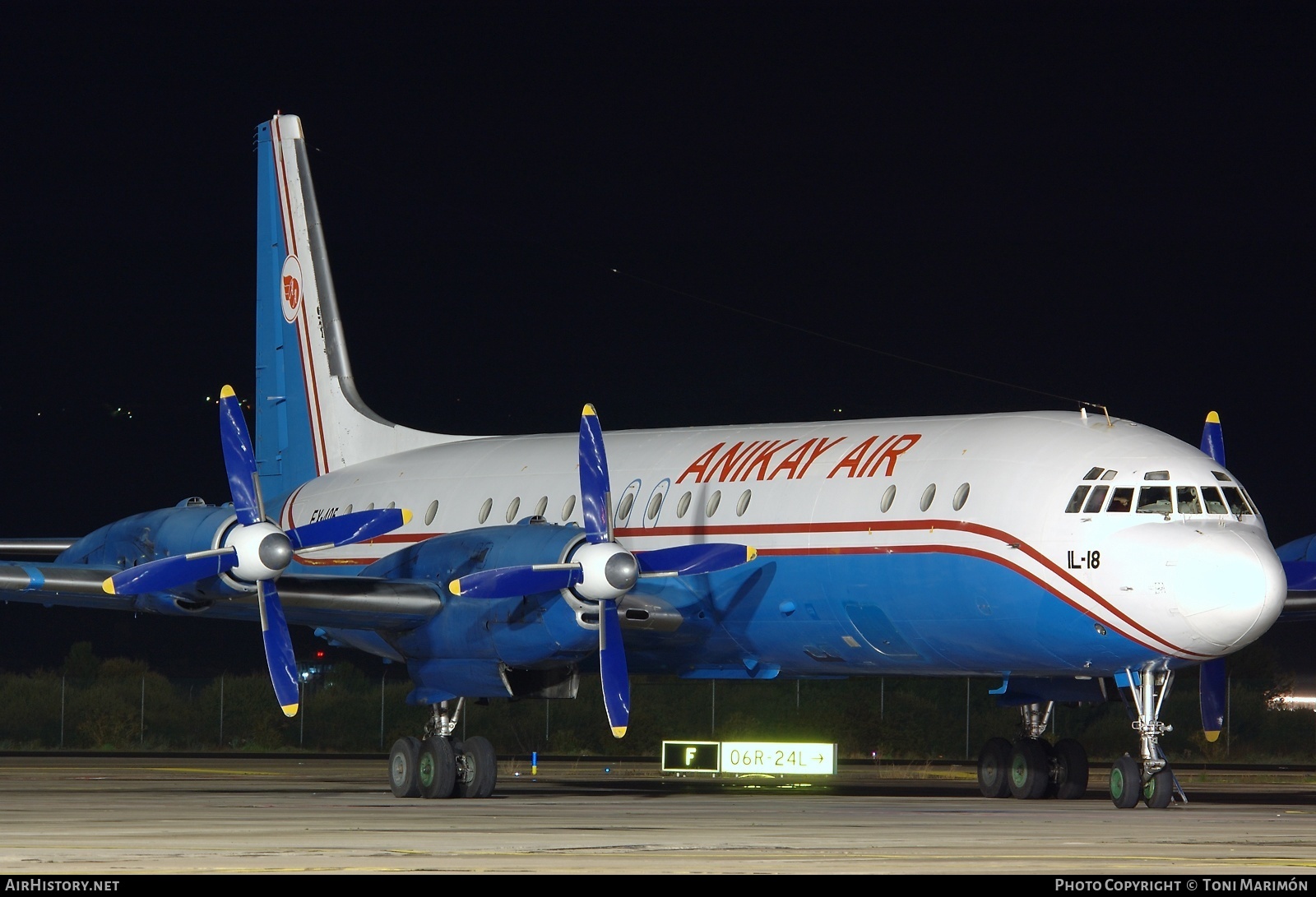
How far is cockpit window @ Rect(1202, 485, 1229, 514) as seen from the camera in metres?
20.3

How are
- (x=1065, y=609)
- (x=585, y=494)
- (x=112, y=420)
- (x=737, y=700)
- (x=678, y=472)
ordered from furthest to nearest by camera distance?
(x=112, y=420), (x=737, y=700), (x=678, y=472), (x=585, y=494), (x=1065, y=609)

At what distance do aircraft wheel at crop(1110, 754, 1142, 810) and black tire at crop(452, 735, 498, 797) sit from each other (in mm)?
7154

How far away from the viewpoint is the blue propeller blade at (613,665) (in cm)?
2169

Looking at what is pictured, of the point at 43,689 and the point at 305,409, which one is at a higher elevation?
the point at 305,409

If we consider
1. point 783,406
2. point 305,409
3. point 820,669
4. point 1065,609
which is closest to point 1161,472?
point 1065,609

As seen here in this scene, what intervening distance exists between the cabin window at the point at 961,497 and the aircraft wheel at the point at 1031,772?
4487mm

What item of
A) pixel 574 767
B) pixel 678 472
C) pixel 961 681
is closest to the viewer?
pixel 678 472

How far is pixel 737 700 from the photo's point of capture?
148 ft

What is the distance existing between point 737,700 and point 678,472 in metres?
21.4

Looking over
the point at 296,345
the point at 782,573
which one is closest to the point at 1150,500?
the point at 782,573

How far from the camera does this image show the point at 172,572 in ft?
73.5

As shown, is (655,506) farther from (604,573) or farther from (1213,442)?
(1213,442)

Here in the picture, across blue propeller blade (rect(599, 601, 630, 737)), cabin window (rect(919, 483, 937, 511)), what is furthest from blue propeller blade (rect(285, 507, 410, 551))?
cabin window (rect(919, 483, 937, 511))

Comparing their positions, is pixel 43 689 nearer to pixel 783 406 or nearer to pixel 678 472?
pixel 678 472
